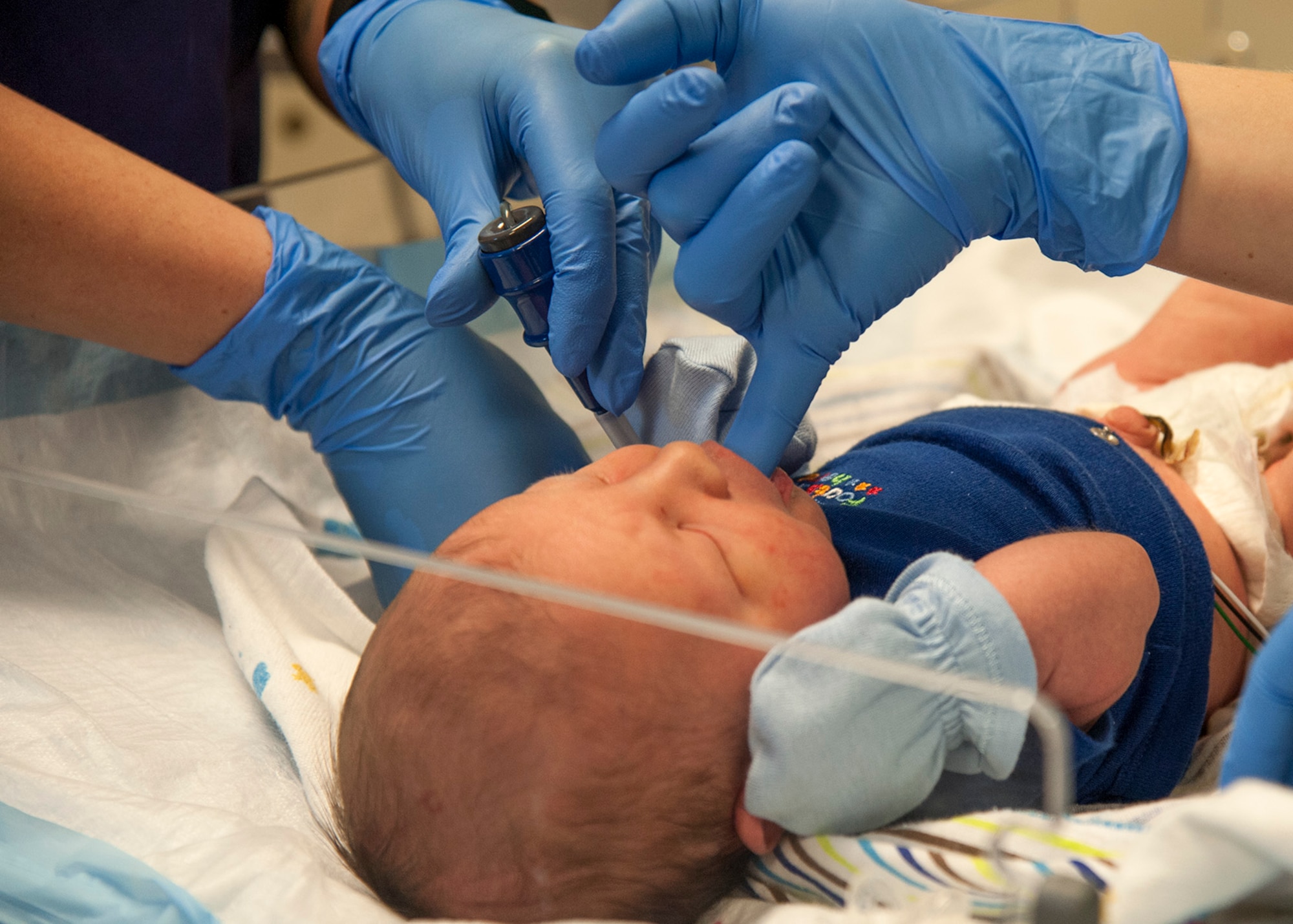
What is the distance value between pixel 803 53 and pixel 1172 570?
1.94 feet

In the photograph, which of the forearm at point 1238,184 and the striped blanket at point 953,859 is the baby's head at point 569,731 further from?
the forearm at point 1238,184

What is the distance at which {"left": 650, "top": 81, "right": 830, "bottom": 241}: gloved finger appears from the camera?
803mm

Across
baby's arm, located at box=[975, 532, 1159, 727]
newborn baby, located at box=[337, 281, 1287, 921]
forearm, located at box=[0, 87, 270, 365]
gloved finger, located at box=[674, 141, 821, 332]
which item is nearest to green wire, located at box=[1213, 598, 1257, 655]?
newborn baby, located at box=[337, 281, 1287, 921]

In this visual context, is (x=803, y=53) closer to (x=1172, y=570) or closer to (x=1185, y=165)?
(x=1185, y=165)

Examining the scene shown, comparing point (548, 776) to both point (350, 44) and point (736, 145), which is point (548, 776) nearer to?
point (736, 145)

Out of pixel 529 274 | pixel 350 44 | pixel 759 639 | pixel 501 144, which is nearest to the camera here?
pixel 759 639

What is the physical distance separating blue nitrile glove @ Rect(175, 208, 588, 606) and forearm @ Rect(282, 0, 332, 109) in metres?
0.47

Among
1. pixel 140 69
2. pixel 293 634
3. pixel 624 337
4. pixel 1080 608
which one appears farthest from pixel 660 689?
pixel 140 69

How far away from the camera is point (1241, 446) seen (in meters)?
1.11

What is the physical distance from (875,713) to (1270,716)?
0.21 metres

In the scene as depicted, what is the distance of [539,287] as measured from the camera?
95cm

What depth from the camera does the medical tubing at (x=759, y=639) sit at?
515 mm

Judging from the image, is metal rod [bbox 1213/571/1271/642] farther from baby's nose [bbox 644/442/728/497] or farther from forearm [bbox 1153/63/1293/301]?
baby's nose [bbox 644/442/728/497]

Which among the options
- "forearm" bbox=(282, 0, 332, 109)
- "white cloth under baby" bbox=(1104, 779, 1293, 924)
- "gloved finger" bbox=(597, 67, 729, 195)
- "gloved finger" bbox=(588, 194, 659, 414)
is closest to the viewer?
"white cloth under baby" bbox=(1104, 779, 1293, 924)
